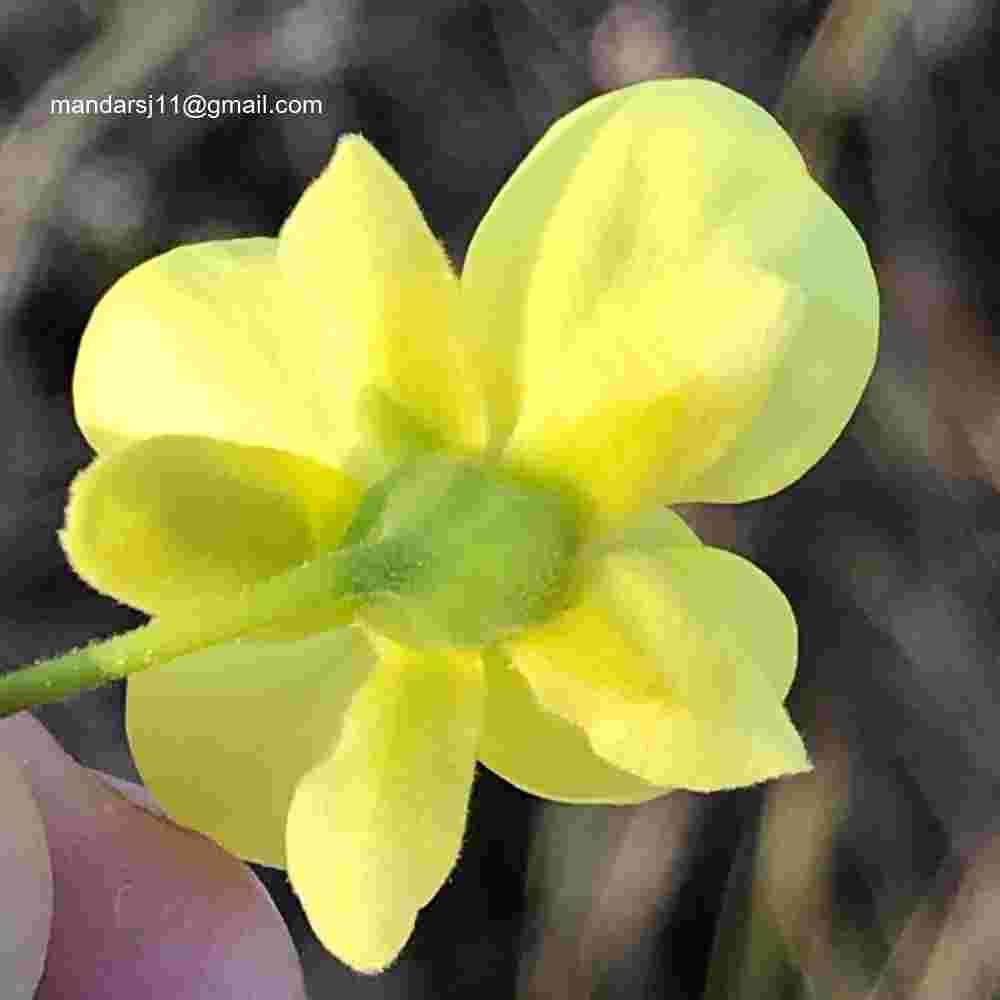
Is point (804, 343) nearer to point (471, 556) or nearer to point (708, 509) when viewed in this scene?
point (471, 556)

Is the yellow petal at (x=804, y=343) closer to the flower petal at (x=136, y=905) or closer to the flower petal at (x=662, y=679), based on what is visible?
the flower petal at (x=662, y=679)

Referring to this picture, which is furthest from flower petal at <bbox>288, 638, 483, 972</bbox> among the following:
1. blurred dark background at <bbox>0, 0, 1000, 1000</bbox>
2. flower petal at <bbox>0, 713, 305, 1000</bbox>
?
blurred dark background at <bbox>0, 0, 1000, 1000</bbox>

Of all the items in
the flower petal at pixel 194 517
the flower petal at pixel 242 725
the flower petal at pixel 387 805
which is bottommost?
the flower petal at pixel 242 725

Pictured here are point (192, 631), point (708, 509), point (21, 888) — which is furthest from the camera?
point (708, 509)

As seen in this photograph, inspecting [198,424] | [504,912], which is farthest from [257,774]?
[504,912]

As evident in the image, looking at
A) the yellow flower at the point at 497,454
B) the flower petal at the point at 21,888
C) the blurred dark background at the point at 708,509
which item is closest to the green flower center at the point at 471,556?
the yellow flower at the point at 497,454

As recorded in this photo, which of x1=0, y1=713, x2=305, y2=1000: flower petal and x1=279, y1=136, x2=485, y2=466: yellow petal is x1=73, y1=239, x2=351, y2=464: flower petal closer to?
x1=279, y1=136, x2=485, y2=466: yellow petal

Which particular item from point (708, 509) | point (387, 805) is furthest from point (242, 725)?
point (708, 509)
